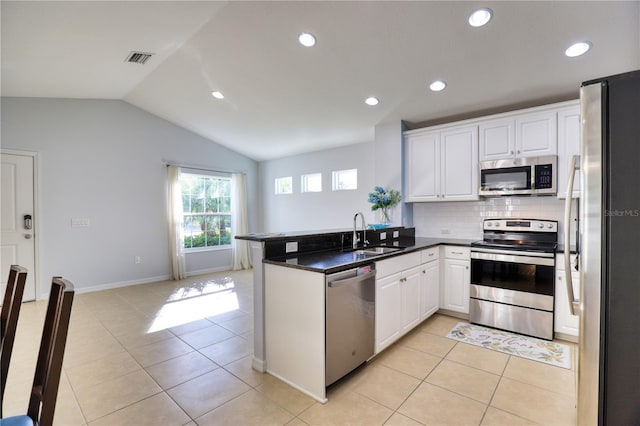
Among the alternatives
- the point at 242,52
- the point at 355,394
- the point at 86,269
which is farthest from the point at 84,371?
the point at 242,52

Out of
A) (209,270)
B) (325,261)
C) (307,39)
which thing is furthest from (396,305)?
(209,270)

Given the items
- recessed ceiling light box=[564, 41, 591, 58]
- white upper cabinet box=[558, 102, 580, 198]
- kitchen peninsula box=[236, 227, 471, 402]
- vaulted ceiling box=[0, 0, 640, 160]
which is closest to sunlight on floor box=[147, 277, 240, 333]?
kitchen peninsula box=[236, 227, 471, 402]

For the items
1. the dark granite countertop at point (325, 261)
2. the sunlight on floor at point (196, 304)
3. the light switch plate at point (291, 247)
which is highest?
the light switch plate at point (291, 247)

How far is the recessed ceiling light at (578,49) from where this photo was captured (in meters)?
2.55

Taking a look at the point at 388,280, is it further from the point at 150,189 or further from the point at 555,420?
the point at 150,189

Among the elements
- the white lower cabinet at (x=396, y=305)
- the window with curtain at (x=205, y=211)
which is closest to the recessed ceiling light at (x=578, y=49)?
the white lower cabinet at (x=396, y=305)

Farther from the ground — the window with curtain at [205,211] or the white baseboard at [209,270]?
the window with curtain at [205,211]

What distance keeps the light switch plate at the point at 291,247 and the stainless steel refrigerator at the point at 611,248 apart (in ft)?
6.10

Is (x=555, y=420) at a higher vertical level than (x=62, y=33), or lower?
lower

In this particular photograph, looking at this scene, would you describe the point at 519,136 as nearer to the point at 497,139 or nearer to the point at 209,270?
the point at 497,139

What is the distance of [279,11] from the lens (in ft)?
8.70

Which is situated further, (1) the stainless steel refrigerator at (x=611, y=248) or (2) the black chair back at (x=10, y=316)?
(2) the black chair back at (x=10, y=316)

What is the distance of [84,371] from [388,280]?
2.59m

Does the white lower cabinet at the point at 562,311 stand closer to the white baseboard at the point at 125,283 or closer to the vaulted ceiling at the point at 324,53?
the vaulted ceiling at the point at 324,53
